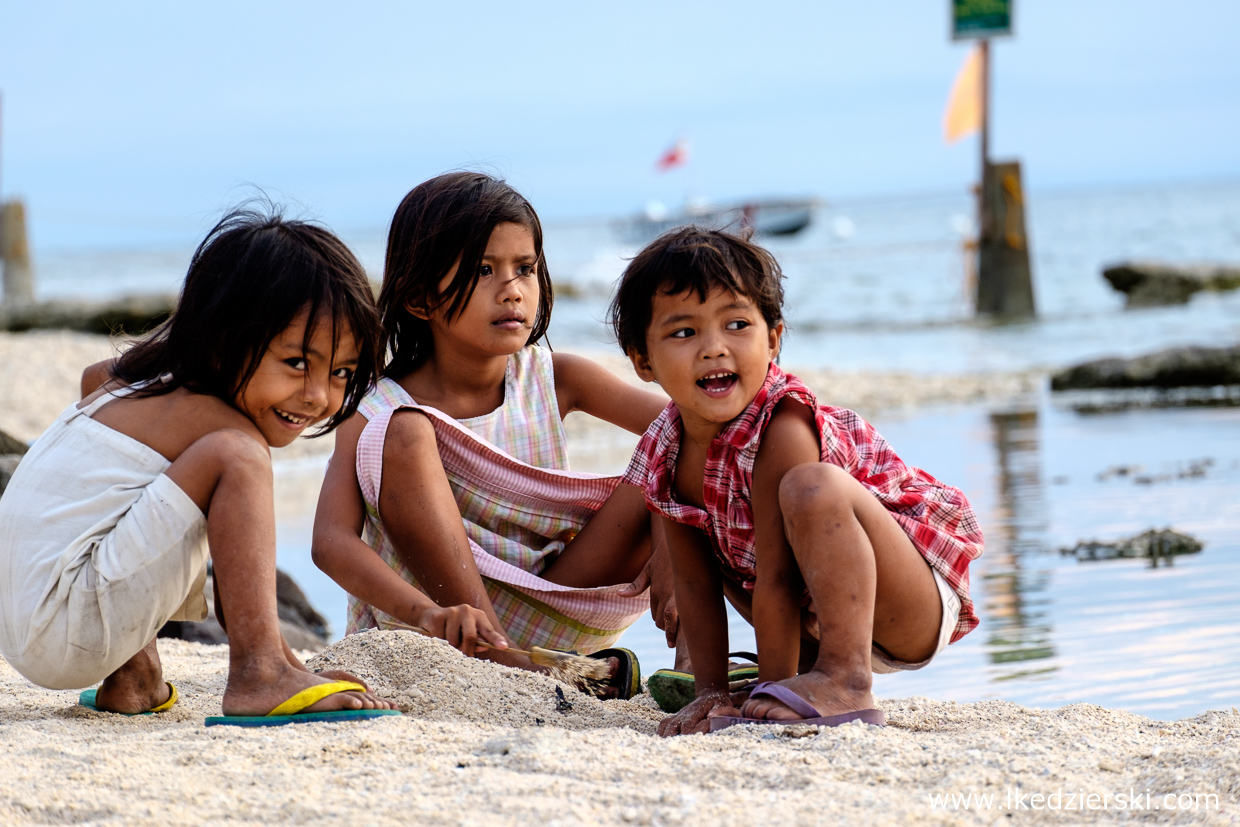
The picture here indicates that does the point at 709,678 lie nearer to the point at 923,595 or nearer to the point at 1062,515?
the point at 923,595

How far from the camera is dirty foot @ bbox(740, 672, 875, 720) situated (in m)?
1.80

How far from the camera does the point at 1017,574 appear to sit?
3223 millimetres

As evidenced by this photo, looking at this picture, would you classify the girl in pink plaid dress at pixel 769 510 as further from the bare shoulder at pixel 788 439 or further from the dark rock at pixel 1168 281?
the dark rock at pixel 1168 281

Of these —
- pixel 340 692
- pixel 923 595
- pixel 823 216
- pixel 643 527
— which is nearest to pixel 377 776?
pixel 340 692

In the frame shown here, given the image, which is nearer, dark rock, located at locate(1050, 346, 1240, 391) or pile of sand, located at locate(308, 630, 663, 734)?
pile of sand, located at locate(308, 630, 663, 734)

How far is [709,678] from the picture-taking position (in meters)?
2.06

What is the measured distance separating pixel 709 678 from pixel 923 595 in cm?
38

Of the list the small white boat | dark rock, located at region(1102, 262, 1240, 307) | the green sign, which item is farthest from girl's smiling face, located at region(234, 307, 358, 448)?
the small white boat

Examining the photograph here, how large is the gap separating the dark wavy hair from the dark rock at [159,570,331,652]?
1116 mm

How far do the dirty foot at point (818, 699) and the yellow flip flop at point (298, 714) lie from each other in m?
0.56

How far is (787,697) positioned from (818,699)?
0.15 ft

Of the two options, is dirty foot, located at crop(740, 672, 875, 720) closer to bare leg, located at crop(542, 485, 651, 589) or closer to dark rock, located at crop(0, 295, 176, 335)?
bare leg, located at crop(542, 485, 651, 589)

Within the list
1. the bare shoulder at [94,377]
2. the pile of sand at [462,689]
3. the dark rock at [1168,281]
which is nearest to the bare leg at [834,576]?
the pile of sand at [462,689]

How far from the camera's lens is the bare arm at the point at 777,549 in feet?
6.31
